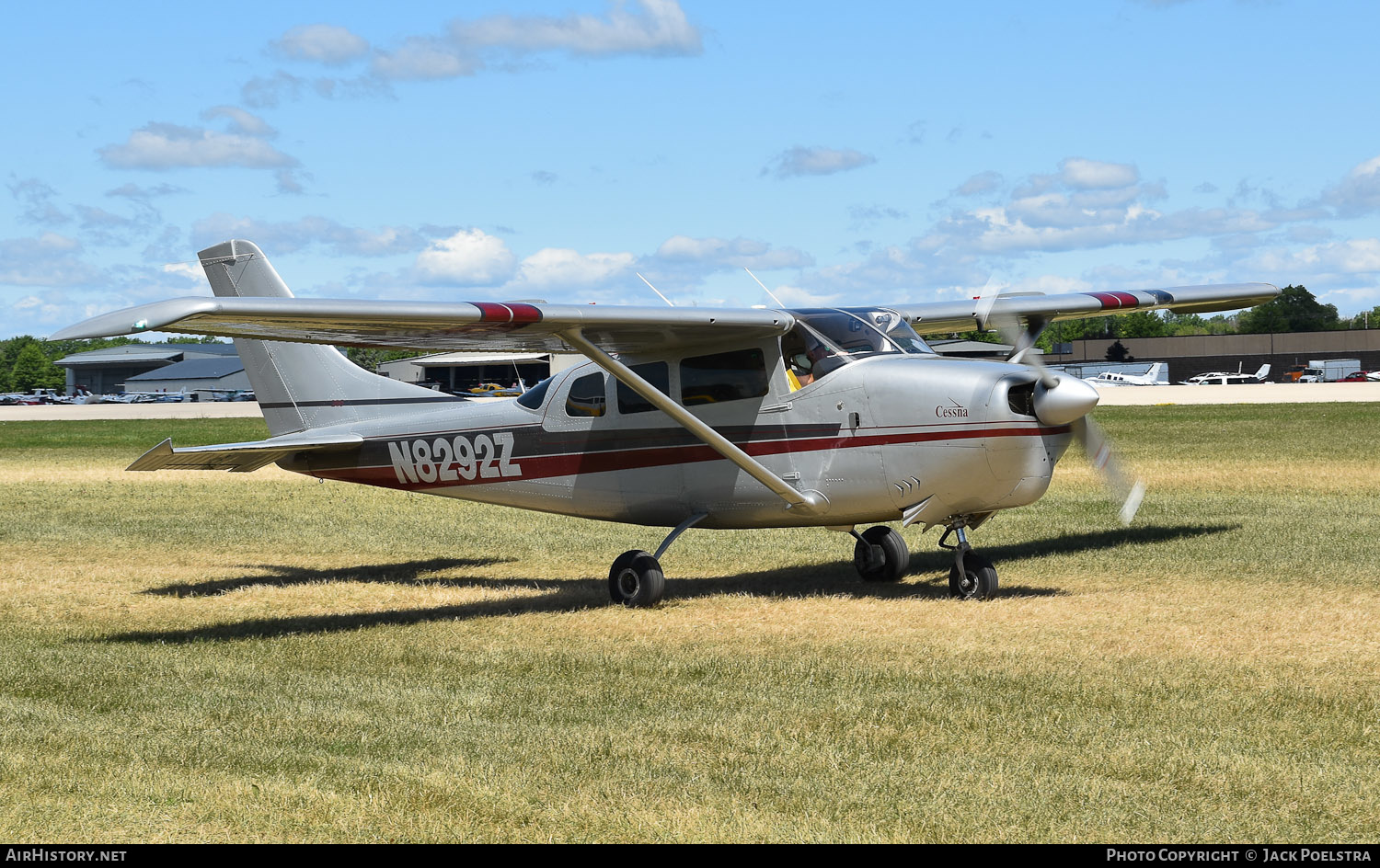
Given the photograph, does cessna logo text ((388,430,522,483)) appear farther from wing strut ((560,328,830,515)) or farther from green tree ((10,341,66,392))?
green tree ((10,341,66,392))

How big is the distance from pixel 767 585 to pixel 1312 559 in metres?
5.42

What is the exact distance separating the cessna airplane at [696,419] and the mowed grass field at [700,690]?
2.89 ft

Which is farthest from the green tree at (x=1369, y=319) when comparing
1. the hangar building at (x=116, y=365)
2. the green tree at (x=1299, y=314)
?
the hangar building at (x=116, y=365)

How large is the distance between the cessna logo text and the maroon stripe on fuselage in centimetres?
5

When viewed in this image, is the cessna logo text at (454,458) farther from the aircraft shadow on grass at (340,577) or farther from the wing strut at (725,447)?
the wing strut at (725,447)

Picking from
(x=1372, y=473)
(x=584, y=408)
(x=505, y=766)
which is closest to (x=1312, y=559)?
(x=584, y=408)

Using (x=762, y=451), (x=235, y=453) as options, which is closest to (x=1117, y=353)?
(x=762, y=451)

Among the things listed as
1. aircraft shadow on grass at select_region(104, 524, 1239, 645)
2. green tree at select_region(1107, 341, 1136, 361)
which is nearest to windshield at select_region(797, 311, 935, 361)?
aircraft shadow on grass at select_region(104, 524, 1239, 645)

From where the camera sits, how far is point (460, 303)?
9.88 metres

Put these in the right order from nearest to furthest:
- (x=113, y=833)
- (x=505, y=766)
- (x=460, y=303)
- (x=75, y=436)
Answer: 1. (x=113, y=833)
2. (x=505, y=766)
3. (x=460, y=303)
4. (x=75, y=436)

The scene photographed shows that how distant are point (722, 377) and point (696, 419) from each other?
673 mm

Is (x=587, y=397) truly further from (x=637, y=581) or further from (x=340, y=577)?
(x=340, y=577)

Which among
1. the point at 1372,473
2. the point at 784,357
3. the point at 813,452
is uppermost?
the point at 784,357
